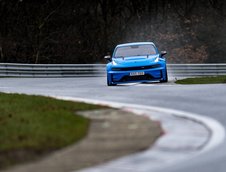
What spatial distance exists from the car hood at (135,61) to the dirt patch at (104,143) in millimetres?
10264

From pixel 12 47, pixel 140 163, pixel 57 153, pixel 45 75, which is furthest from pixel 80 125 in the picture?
pixel 12 47

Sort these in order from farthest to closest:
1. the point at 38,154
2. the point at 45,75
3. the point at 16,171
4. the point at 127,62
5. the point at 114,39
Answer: the point at 114,39, the point at 45,75, the point at 127,62, the point at 38,154, the point at 16,171

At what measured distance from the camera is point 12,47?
42.7m

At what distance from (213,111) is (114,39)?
33.1 meters

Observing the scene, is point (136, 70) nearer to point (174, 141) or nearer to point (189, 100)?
point (189, 100)

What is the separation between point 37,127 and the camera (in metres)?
10.3

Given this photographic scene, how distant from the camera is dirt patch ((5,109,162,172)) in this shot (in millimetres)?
7949

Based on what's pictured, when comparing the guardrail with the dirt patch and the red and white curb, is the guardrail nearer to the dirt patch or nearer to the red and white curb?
the red and white curb

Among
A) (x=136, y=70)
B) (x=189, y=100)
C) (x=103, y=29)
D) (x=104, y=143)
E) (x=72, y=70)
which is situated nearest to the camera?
(x=104, y=143)

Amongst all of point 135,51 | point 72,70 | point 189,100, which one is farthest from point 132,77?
point 72,70

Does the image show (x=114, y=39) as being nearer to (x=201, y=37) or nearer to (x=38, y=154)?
(x=201, y=37)

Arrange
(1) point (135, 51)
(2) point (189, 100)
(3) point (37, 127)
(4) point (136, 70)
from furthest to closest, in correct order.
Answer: (1) point (135, 51)
(4) point (136, 70)
(2) point (189, 100)
(3) point (37, 127)

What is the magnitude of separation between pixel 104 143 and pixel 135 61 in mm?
13101

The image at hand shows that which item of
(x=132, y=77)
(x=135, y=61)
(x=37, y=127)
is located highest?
(x=135, y=61)
